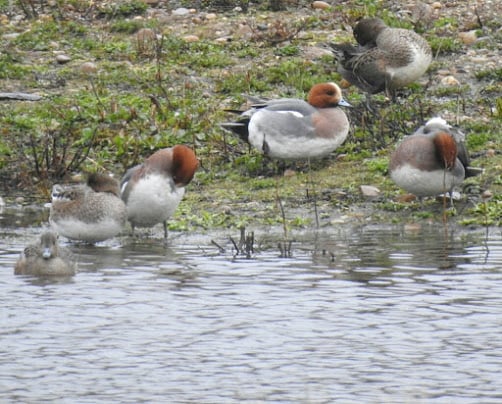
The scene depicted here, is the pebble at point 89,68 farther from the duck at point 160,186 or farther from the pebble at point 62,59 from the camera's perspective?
the duck at point 160,186

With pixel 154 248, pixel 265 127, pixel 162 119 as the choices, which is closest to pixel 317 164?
pixel 265 127

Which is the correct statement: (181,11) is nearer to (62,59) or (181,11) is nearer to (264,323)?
(62,59)

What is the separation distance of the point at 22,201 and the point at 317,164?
2.83m

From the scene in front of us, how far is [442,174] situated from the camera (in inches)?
455

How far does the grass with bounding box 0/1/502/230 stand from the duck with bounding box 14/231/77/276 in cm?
212

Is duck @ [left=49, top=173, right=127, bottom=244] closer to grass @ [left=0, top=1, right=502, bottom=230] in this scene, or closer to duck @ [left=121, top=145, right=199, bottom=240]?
duck @ [left=121, top=145, right=199, bottom=240]

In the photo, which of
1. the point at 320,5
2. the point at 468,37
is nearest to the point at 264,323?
the point at 468,37

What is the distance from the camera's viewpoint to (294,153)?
1295 centimetres

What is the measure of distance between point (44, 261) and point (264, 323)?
7.07 ft

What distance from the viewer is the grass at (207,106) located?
12.5 meters

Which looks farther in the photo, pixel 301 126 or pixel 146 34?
pixel 146 34

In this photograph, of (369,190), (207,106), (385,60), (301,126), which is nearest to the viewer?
(369,190)

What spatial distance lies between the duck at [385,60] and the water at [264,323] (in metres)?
3.50

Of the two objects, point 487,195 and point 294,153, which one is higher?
point 294,153
